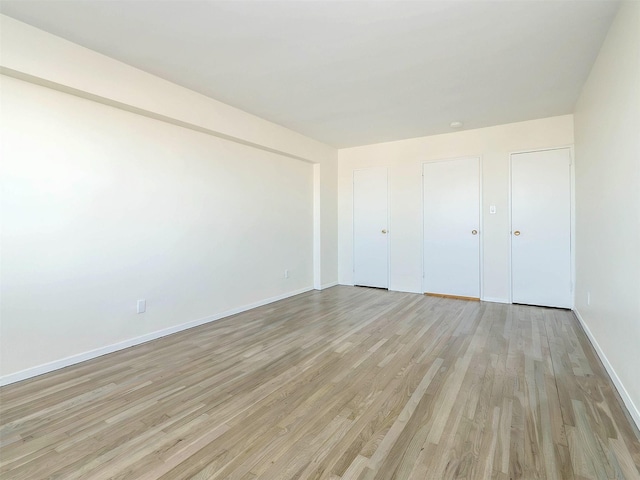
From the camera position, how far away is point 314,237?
537 centimetres

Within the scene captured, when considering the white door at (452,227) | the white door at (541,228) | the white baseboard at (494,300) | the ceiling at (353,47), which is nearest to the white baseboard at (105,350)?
the ceiling at (353,47)

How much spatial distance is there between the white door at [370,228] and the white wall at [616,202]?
8.84ft

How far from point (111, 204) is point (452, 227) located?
430 centimetres

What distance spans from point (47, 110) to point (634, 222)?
13.0ft

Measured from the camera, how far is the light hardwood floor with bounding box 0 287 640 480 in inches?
57.5

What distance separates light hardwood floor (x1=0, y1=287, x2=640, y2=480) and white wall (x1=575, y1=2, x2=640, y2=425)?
0.27 metres

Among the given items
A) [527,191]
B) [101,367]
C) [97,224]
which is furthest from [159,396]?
[527,191]

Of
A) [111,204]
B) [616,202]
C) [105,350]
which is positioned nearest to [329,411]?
[105,350]

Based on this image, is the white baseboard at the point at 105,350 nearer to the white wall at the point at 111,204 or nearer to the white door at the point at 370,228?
the white wall at the point at 111,204

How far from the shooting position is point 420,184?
4.98 m

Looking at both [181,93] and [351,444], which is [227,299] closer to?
[181,93]

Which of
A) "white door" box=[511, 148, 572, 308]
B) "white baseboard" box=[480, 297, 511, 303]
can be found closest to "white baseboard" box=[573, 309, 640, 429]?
"white door" box=[511, 148, 572, 308]

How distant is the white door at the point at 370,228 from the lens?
5355mm

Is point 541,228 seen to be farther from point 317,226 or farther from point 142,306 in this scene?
point 142,306
